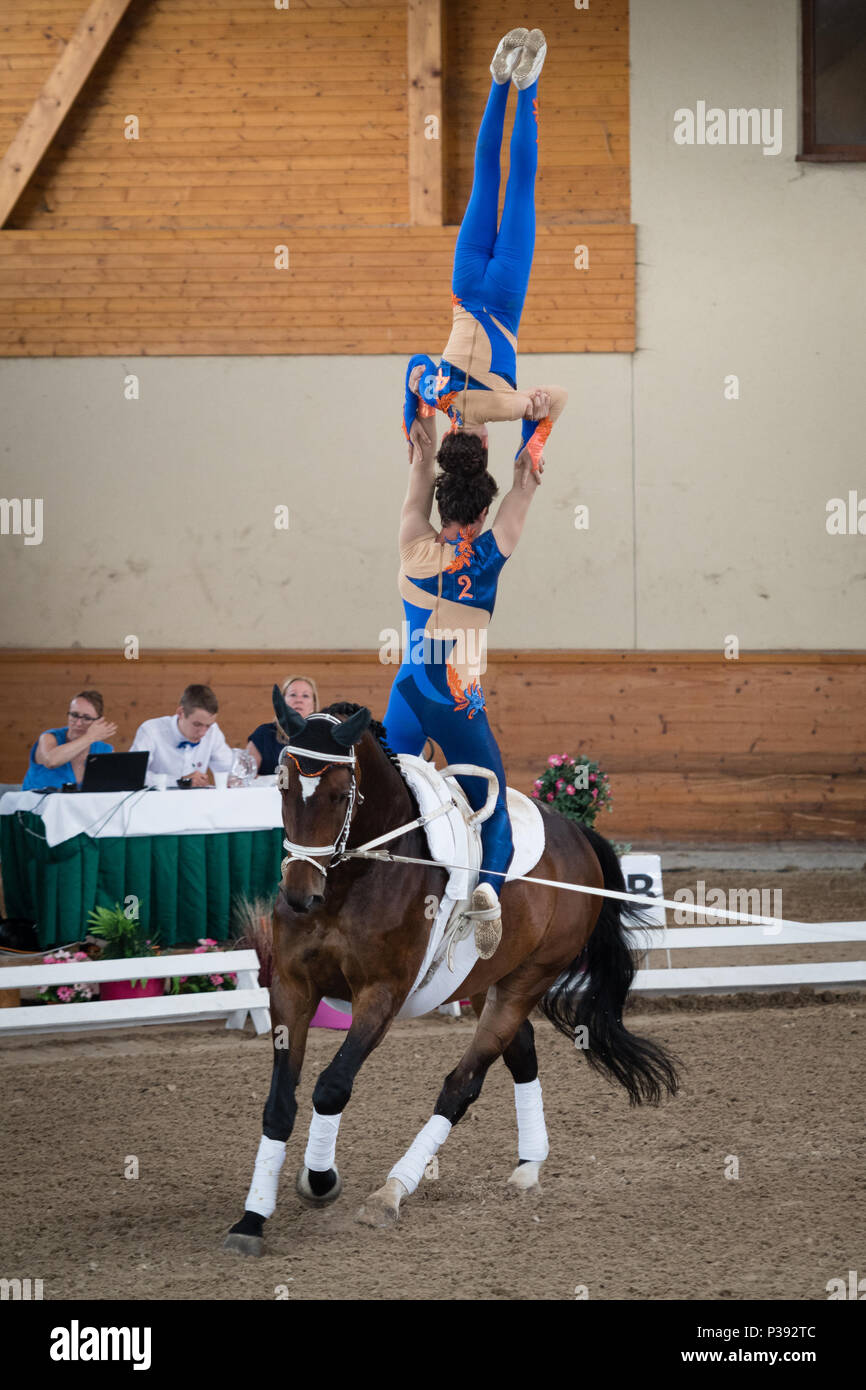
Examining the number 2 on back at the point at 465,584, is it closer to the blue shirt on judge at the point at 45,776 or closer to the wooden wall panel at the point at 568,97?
the blue shirt on judge at the point at 45,776

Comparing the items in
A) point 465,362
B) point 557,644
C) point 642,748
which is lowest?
point 642,748

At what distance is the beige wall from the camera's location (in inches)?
366

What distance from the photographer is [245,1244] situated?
10.6ft

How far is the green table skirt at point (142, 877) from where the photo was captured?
595cm

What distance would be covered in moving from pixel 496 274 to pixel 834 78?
6.97m

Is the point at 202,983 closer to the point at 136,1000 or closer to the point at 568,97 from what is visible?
the point at 136,1000

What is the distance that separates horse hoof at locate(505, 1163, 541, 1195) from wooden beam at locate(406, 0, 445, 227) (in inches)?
282

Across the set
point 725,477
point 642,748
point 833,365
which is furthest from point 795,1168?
point 833,365

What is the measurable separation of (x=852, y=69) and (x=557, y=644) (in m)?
4.63

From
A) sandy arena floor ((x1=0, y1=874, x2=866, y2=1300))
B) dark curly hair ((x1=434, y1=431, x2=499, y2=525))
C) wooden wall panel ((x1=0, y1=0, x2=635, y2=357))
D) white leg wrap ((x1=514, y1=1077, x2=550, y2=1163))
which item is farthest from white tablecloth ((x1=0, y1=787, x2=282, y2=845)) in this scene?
wooden wall panel ((x1=0, y1=0, x2=635, y2=357))

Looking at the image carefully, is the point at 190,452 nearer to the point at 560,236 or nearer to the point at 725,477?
the point at 560,236

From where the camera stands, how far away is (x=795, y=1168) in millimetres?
3947

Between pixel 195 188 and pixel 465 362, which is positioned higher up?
pixel 195 188

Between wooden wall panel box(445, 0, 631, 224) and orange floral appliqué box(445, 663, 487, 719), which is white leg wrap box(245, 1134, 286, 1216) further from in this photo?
wooden wall panel box(445, 0, 631, 224)
